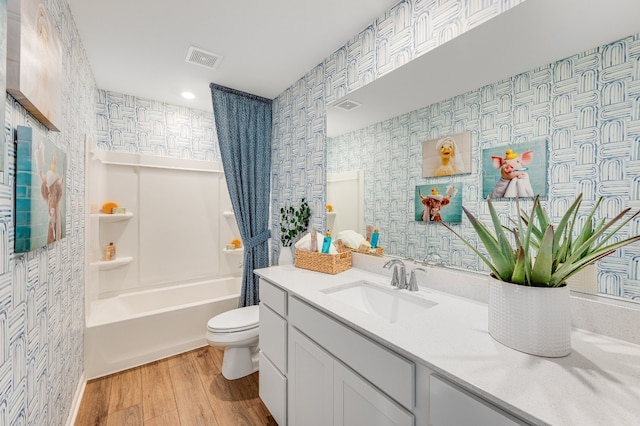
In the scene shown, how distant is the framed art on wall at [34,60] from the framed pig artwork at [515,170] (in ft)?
5.73

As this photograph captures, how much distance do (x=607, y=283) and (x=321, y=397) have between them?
1189 mm

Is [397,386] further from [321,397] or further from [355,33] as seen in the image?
[355,33]

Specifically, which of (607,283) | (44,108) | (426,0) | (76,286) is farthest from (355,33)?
(76,286)

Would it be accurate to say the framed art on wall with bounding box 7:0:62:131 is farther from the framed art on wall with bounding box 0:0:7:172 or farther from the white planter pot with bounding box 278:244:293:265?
the white planter pot with bounding box 278:244:293:265

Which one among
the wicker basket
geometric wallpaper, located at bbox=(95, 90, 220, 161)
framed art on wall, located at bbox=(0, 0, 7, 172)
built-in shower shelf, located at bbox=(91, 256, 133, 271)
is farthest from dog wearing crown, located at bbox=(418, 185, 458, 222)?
built-in shower shelf, located at bbox=(91, 256, 133, 271)

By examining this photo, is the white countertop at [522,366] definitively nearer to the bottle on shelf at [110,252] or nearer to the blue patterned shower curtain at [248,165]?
the blue patterned shower curtain at [248,165]

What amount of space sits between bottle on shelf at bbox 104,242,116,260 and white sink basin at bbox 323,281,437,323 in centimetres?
237

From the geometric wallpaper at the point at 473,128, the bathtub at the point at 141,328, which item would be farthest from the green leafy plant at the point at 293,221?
the bathtub at the point at 141,328

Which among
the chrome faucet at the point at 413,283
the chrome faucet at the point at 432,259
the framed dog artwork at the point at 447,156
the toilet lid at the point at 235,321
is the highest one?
Result: the framed dog artwork at the point at 447,156

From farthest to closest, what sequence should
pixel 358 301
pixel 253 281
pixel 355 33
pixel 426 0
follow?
pixel 253 281
pixel 355 33
pixel 358 301
pixel 426 0

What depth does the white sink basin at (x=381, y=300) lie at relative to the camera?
1.34 meters

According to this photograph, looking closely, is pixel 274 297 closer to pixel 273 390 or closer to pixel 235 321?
pixel 273 390

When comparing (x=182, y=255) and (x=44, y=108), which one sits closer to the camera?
(x=44, y=108)

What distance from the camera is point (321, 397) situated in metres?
1.24
